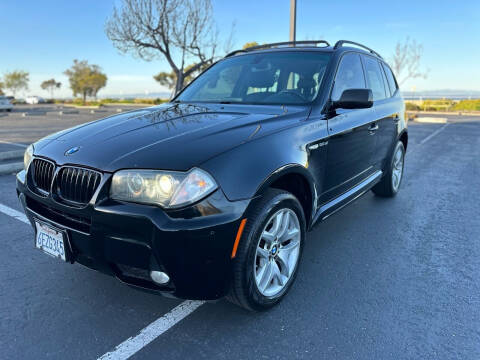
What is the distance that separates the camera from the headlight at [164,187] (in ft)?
6.22

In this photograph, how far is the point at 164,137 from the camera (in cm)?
225

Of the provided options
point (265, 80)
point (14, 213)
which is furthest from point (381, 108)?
point (14, 213)

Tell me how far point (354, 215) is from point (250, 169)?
2679 millimetres

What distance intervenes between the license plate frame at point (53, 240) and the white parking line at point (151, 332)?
596 mm

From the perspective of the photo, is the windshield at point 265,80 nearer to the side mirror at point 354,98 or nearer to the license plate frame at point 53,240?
the side mirror at point 354,98

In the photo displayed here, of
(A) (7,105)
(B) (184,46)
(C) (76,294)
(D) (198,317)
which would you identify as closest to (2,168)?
(C) (76,294)

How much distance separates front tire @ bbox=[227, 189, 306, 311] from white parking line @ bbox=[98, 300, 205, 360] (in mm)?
400

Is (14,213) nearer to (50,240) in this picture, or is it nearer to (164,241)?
(50,240)

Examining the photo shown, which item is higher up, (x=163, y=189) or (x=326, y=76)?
(x=326, y=76)

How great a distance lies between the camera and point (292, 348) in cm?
207

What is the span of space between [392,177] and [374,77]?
1.41m

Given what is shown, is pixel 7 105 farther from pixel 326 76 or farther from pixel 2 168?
pixel 326 76

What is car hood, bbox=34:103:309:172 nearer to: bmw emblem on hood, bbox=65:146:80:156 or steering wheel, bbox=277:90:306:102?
bmw emblem on hood, bbox=65:146:80:156

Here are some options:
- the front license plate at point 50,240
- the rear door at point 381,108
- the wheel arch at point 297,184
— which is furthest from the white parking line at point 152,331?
the rear door at point 381,108
